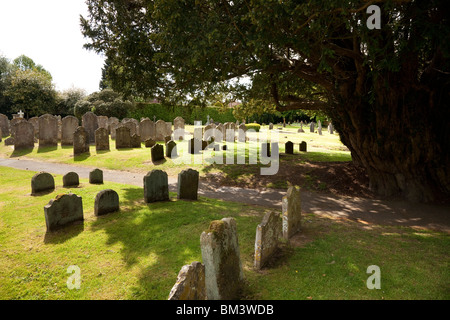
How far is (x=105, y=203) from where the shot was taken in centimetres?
709

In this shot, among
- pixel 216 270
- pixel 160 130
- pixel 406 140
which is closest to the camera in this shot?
pixel 216 270

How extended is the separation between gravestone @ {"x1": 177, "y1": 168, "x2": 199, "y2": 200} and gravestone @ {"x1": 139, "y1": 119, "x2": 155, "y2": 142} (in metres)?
14.2

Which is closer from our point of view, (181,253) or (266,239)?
(266,239)

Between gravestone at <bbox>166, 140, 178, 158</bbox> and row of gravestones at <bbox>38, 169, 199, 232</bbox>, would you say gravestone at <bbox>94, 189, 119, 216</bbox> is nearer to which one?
row of gravestones at <bbox>38, 169, 199, 232</bbox>

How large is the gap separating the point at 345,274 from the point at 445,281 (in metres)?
1.44

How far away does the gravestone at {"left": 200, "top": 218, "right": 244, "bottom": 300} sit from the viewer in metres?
3.54

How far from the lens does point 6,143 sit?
20156 millimetres

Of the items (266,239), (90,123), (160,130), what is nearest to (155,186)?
(266,239)

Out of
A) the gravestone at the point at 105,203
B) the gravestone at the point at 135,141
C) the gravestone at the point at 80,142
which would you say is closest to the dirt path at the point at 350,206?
the gravestone at the point at 105,203

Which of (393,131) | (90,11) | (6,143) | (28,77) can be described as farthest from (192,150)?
(28,77)

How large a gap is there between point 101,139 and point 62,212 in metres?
12.1

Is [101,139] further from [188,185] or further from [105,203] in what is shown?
[105,203]

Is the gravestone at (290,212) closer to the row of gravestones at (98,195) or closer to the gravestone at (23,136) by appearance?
the row of gravestones at (98,195)

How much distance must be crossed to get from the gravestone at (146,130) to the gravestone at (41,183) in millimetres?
12496
